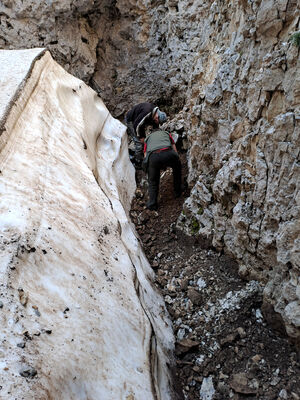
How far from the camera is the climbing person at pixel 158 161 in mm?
4375

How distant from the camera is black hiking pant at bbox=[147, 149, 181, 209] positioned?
4363 mm

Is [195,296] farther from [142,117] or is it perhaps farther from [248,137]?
[142,117]

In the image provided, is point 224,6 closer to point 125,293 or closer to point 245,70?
point 245,70

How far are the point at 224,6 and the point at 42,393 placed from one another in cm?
410

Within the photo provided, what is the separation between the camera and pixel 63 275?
88.4 inches

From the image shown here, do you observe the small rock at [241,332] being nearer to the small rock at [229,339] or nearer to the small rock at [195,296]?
the small rock at [229,339]

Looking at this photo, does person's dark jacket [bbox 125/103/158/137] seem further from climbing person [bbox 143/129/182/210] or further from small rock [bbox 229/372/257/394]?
small rock [bbox 229/372/257/394]

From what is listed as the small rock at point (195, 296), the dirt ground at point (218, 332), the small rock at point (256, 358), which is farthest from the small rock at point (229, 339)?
the small rock at point (195, 296)

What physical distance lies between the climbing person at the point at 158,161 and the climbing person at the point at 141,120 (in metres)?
0.77

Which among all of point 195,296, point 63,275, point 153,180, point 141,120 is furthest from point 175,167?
point 63,275

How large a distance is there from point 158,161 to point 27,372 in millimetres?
3191

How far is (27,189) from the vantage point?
2.58m

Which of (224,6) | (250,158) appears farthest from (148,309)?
(224,6)

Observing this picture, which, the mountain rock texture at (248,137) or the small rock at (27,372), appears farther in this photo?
the mountain rock texture at (248,137)
